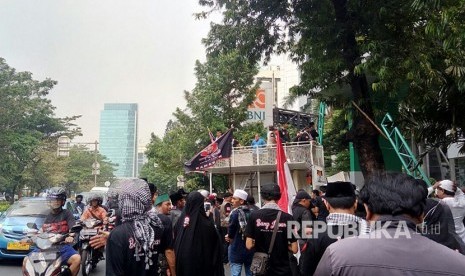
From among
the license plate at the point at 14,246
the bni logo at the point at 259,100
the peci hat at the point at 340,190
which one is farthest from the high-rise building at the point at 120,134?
the peci hat at the point at 340,190

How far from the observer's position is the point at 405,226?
2002mm

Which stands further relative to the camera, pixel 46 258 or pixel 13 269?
pixel 13 269

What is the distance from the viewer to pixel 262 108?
28500 millimetres

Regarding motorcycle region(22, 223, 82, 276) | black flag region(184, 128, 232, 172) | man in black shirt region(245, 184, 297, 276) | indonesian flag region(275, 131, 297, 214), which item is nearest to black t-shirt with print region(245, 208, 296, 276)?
man in black shirt region(245, 184, 297, 276)

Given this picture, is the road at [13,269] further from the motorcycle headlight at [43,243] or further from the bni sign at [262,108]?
the bni sign at [262,108]

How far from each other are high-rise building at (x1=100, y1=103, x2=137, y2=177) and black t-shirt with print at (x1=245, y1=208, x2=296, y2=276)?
156 metres

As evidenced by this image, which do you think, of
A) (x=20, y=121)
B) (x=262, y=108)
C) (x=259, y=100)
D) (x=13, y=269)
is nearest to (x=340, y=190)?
(x=13, y=269)

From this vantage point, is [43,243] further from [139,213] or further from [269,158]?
[269,158]

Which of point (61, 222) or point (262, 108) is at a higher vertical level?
point (262, 108)

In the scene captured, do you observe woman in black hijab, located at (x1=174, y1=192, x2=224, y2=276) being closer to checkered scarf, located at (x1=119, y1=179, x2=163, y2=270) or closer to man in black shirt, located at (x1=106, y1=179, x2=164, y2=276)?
man in black shirt, located at (x1=106, y1=179, x2=164, y2=276)

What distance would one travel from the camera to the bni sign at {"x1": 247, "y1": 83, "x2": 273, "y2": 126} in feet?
90.6

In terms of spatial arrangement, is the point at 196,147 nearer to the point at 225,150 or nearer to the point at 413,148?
the point at 225,150

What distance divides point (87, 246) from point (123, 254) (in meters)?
5.69

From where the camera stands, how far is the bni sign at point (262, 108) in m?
27.6
